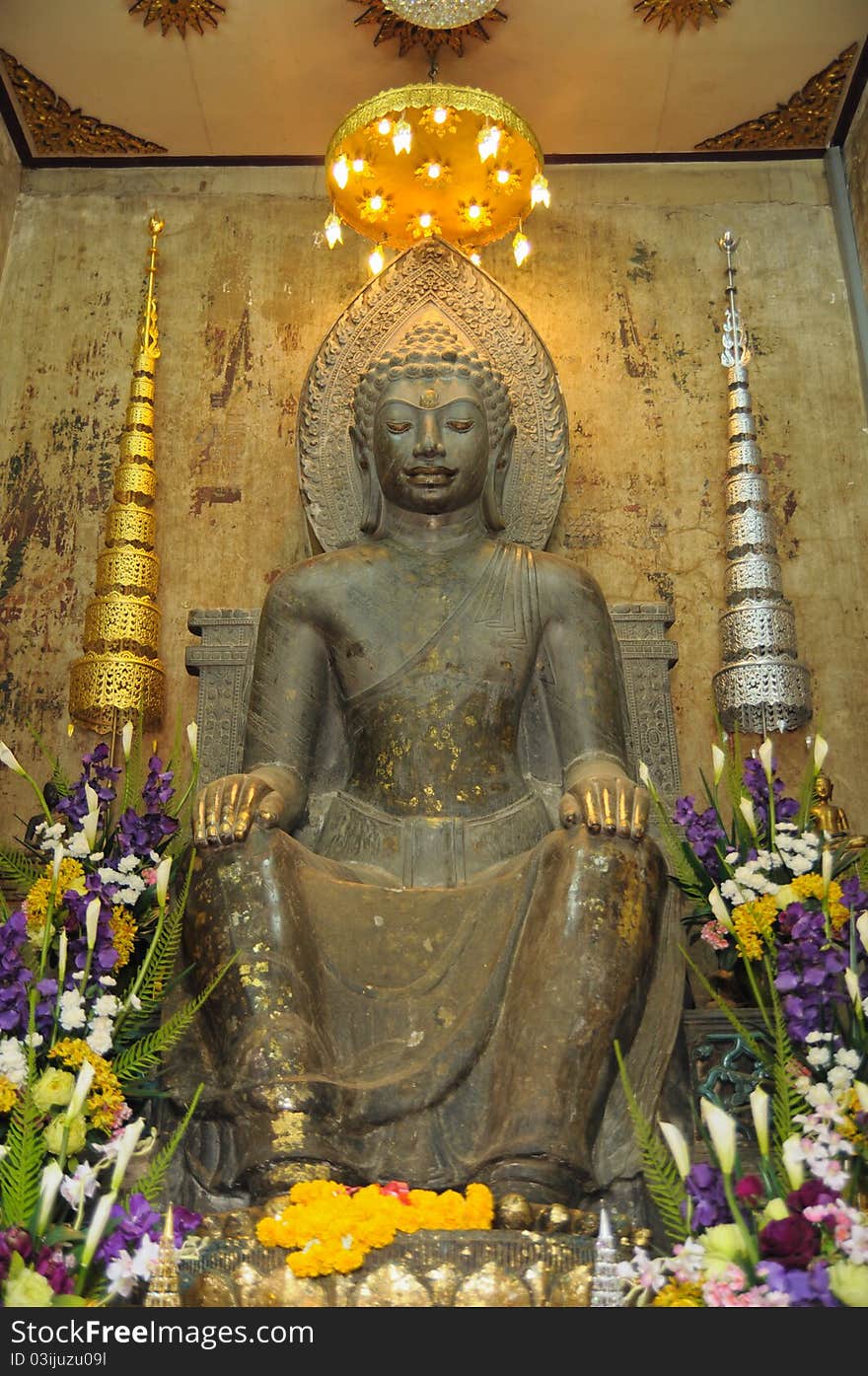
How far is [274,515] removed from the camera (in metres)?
6.12

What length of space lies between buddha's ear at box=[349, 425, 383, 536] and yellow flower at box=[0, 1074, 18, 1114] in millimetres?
2460

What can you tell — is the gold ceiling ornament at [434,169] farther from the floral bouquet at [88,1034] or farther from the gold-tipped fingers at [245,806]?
the floral bouquet at [88,1034]

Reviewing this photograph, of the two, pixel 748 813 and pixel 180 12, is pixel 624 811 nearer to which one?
pixel 748 813

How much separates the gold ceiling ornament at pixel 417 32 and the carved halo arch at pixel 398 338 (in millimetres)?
1052

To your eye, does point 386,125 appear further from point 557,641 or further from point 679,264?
point 557,641

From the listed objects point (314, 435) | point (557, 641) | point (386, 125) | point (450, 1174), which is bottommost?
point (450, 1174)

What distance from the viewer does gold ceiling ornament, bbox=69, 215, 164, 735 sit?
5.31 m

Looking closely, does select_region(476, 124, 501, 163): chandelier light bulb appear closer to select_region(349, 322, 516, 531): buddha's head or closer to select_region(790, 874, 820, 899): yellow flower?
select_region(349, 322, 516, 531): buddha's head

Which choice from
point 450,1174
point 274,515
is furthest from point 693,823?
point 274,515

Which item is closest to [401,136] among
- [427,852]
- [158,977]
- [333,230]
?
[333,230]

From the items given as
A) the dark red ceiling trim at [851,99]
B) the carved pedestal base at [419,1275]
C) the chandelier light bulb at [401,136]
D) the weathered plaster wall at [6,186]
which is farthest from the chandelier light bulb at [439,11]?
the carved pedestal base at [419,1275]

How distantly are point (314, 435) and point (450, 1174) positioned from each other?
2762mm

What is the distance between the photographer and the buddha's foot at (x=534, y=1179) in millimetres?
3352
